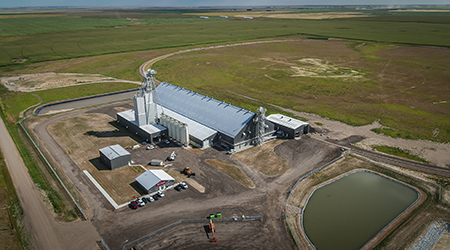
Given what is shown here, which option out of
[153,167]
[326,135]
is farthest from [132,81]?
[326,135]

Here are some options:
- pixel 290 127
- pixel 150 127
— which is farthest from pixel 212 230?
pixel 290 127

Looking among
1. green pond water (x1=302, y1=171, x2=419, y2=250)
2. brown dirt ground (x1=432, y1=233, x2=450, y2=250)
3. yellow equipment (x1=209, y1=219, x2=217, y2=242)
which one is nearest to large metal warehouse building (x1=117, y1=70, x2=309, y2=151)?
green pond water (x1=302, y1=171, x2=419, y2=250)

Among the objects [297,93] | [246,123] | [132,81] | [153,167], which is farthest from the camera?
[132,81]

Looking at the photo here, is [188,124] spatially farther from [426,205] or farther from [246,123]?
[426,205]

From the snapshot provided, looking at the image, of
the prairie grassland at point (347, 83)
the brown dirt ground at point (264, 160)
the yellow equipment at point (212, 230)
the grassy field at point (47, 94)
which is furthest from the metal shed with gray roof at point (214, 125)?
the grassy field at point (47, 94)

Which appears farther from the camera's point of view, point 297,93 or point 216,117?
point 297,93

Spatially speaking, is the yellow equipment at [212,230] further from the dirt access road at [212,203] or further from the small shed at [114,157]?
the small shed at [114,157]

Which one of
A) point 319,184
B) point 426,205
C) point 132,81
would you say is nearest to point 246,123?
point 319,184

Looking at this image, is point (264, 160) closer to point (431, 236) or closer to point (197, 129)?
point (197, 129)

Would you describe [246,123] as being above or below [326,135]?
above

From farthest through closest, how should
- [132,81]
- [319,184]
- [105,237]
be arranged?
1. [132,81]
2. [319,184]
3. [105,237]
